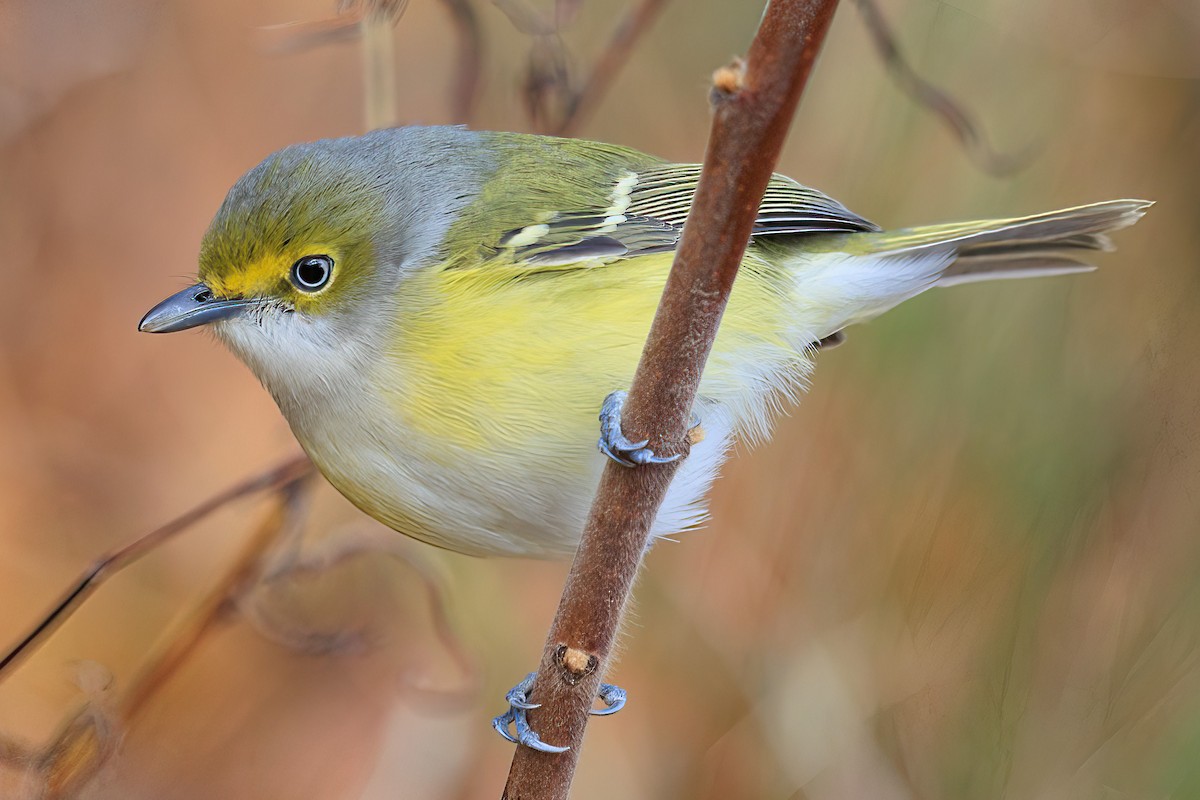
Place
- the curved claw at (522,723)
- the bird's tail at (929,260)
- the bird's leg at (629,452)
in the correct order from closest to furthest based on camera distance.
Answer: the bird's leg at (629,452)
the curved claw at (522,723)
the bird's tail at (929,260)

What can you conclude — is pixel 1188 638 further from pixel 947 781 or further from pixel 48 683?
pixel 48 683

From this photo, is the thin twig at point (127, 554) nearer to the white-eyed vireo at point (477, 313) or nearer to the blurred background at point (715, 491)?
the blurred background at point (715, 491)

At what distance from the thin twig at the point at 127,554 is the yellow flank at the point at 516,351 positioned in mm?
813

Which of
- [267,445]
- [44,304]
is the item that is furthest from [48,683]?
[44,304]

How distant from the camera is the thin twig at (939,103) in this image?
266cm

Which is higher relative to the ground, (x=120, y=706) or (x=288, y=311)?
(x=288, y=311)

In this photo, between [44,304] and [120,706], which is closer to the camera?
[120,706]

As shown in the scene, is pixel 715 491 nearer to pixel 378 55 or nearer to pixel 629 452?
pixel 378 55

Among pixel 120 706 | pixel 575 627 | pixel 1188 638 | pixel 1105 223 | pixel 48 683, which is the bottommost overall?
Result: pixel 575 627

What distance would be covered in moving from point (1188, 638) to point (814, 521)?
101 cm

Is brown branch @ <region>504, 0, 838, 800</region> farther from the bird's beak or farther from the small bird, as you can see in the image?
the bird's beak

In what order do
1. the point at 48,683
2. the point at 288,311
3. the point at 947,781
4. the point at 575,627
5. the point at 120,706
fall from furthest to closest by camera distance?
the point at 48,683 < the point at 120,706 < the point at 947,781 < the point at 288,311 < the point at 575,627

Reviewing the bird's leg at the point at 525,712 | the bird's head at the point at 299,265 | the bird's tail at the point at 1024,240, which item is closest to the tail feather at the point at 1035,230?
the bird's tail at the point at 1024,240

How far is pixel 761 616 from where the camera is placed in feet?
11.2
